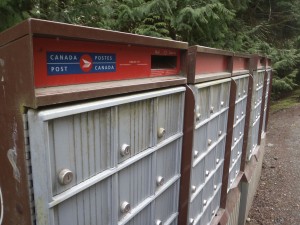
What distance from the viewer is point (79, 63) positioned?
1607mm

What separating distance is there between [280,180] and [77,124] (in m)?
8.87

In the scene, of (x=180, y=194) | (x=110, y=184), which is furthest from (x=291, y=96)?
(x=110, y=184)

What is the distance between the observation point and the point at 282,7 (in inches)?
482

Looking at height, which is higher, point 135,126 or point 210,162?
point 135,126

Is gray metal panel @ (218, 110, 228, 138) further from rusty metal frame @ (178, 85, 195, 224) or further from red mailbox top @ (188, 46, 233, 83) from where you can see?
rusty metal frame @ (178, 85, 195, 224)

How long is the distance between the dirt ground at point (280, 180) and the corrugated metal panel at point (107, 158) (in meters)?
5.72

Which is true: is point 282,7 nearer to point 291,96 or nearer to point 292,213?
point 291,96

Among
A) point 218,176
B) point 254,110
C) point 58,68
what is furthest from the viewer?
point 254,110

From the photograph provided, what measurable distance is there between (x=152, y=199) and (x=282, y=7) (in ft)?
40.5

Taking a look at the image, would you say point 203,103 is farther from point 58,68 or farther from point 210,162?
point 58,68

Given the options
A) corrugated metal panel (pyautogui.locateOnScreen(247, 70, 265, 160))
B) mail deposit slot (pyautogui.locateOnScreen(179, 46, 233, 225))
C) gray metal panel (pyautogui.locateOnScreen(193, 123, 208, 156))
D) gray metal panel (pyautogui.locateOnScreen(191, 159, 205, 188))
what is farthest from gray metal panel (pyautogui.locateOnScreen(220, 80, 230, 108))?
corrugated metal panel (pyautogui.locateOnScreen(247, 70, 265, 160))

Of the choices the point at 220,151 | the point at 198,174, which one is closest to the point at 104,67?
the point at 198,174

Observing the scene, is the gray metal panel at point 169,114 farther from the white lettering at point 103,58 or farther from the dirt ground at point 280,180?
the dirt ground at point 280,180

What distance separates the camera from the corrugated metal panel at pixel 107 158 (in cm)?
140
